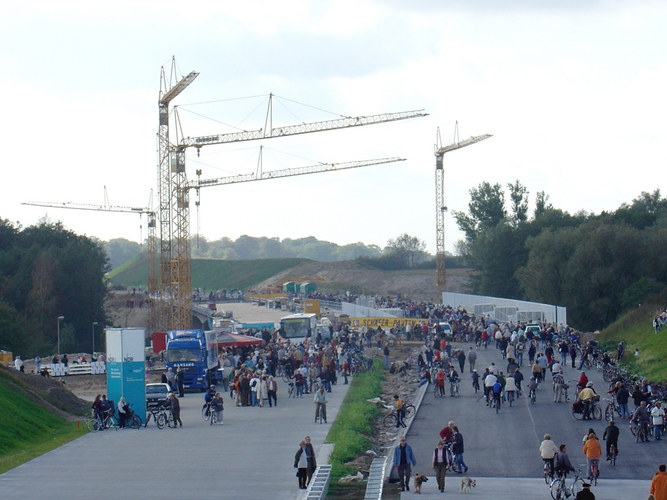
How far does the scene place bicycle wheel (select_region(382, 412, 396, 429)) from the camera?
26672 mm

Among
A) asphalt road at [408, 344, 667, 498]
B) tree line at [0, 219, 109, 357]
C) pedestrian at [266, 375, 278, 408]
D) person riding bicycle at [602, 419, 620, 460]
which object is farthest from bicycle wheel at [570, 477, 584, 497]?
tree line at [0, 219, 109, 357]

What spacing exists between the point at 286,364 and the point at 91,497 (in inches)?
815

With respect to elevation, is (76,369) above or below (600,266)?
below

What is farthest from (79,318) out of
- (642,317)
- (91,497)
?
(91,497)

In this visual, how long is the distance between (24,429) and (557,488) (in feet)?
55.2

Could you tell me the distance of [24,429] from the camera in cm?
2525

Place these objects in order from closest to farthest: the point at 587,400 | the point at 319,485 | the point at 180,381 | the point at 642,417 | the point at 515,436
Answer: the point at 319,485 → the point at 642,417 → the point at 515,436 → the point at 587,400 → the point at 180,381

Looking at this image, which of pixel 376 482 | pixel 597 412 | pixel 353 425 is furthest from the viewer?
pixel 597 412

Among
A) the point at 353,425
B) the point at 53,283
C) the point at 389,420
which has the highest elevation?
the point at 53,283

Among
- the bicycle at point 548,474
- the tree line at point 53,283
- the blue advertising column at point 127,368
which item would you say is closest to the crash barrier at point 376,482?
the bicycle at point 548,474

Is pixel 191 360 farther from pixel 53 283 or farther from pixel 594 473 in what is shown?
pixel 53 283

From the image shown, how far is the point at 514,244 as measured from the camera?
9706 cm

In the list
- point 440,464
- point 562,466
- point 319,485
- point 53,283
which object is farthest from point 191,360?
point 53,283

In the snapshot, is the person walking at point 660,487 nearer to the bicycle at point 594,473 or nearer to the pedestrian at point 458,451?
the bicycle at point 594,473
